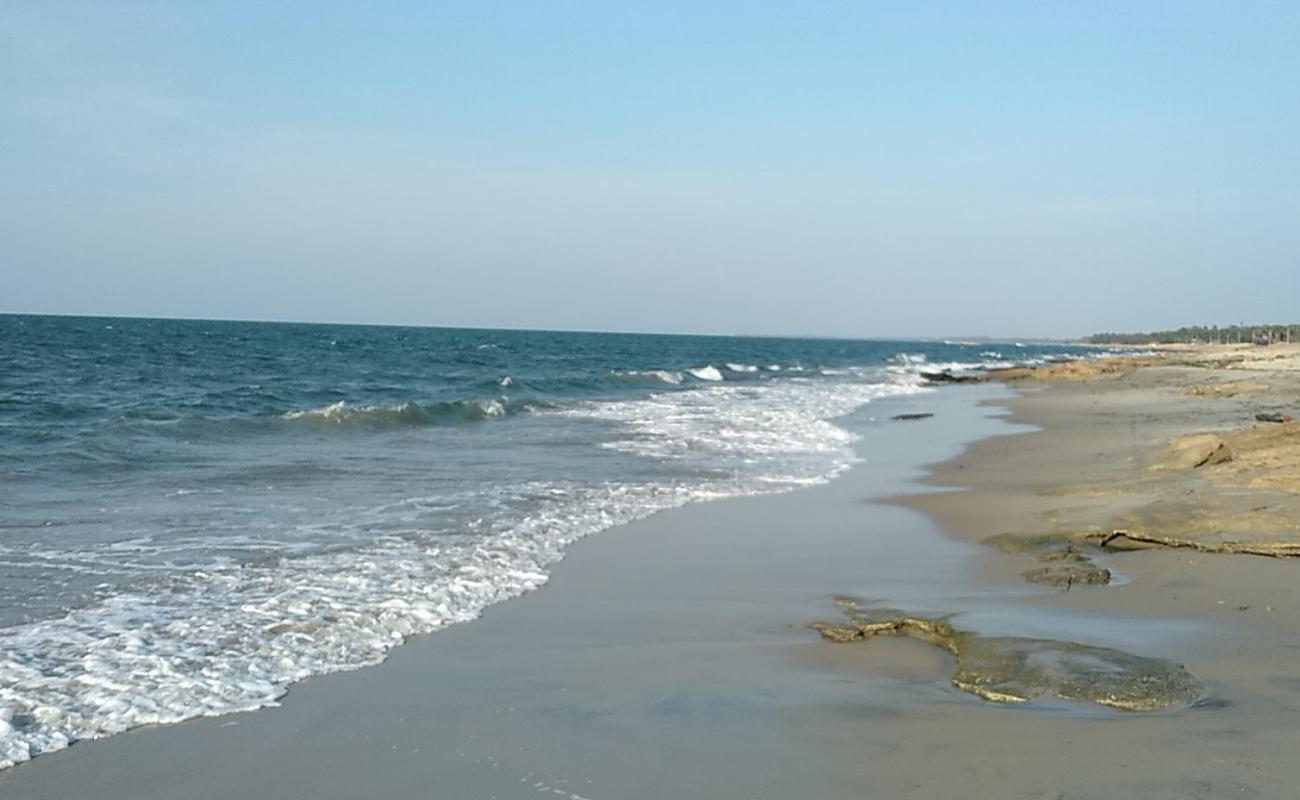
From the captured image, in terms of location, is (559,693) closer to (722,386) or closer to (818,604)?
(818,604)

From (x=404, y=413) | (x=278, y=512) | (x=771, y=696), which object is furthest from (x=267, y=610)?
(x=404, y=413)

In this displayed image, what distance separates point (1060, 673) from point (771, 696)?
4.80ft

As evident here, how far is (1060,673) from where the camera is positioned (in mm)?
5590

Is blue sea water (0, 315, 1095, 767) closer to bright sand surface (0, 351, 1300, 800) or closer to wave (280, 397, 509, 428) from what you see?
wave (280, 397, 509, 428)

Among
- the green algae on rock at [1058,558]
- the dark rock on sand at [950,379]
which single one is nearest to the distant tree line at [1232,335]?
the dark rock on sand at [950,379]

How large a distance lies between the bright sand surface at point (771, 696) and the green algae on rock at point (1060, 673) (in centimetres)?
13

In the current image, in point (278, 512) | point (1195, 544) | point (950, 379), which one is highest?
point (950, 379)

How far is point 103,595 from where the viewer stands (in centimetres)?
768

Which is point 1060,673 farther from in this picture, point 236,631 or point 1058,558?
point 236,631

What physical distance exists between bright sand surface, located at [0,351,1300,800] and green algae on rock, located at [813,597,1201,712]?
0.42 ft

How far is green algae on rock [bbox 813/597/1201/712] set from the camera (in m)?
5.30

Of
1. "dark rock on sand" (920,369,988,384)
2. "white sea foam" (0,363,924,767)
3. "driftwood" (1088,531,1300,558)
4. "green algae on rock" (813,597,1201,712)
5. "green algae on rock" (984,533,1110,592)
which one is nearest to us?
"green algae on rock" (813,597,1201,712)

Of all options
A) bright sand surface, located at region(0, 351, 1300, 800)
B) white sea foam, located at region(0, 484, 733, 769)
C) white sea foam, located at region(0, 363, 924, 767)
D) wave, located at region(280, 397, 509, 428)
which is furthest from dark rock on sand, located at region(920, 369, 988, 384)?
white sea foam, located at region(0, 484, 733, 769)

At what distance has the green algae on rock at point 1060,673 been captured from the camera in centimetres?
530
